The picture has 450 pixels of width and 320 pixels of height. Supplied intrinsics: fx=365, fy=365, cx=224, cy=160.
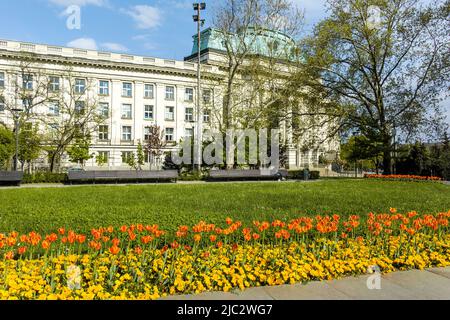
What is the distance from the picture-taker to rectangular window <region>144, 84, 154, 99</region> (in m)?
57.5

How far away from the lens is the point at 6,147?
31844 mm

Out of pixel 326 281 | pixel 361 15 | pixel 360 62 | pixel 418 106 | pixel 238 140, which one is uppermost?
pixel 361 15

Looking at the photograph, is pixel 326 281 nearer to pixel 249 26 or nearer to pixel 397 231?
pixel 397 231

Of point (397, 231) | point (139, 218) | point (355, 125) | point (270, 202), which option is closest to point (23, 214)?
point (139, 218)

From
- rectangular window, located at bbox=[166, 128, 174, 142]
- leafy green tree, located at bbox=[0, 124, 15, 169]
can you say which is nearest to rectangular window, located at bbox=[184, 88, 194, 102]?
rectangular window, located at bbox=[166, 128, 174, 142]

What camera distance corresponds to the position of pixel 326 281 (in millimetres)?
4578

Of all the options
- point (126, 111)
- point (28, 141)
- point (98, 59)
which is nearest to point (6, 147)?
point (28, 141)

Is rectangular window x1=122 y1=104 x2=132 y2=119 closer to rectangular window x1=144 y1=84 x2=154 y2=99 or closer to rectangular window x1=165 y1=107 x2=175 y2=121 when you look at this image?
rectangular window x1=144 y1=84 x2=154 y2=99

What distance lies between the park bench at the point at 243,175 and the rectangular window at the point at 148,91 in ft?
110

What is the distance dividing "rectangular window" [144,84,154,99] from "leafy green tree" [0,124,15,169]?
2598 centimetres

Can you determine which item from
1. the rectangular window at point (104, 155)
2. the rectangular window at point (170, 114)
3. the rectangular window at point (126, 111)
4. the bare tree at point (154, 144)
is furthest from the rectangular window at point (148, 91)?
the rectangular window at point (104, 155)

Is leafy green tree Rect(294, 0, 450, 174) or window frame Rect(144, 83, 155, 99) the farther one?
window frame Rect(144, 83, 155, 99)
